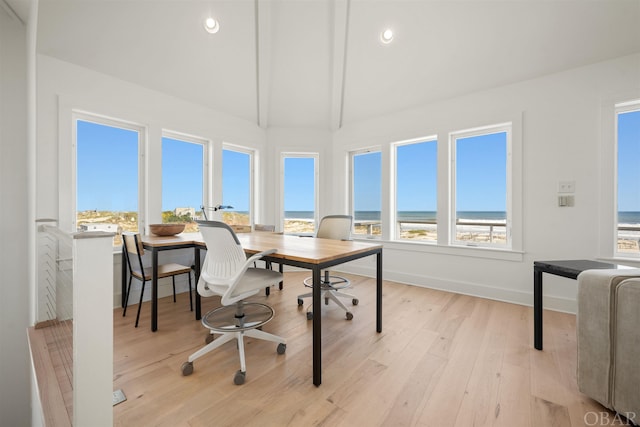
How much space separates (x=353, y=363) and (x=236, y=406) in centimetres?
81

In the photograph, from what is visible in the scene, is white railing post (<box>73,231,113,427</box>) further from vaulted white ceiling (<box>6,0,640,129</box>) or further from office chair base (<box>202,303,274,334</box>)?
vaulted white ceiling (<box>6,0,640,129</box>)

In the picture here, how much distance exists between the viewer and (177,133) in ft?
11.5

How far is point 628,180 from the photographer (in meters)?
2.57

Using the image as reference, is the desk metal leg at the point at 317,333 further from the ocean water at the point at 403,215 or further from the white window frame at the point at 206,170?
the white window frame at the point at 206,170

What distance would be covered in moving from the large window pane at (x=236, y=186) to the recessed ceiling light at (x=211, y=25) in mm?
1632

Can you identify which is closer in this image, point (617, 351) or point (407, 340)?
point (617, 351)

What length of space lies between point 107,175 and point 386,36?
12.2 feet

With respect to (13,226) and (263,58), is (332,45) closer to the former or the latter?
(263,58)

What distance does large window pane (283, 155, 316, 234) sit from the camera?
4.63 metres

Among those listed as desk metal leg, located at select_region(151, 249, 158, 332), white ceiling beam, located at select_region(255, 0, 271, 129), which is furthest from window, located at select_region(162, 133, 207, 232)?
desk metal leg, located at select_region(151, 249, 158, 332)

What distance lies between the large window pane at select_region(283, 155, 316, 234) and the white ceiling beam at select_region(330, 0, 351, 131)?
862mm

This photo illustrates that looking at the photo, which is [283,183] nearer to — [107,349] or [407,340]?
[407,340]

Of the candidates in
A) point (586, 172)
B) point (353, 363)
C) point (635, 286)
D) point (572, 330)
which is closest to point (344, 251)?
point (353, 363)

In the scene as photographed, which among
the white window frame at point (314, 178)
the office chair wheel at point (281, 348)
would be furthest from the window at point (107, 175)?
the office chair wheel at point (281, 348)
